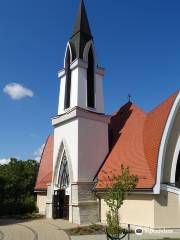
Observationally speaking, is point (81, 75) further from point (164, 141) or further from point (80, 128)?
point (164, 141)

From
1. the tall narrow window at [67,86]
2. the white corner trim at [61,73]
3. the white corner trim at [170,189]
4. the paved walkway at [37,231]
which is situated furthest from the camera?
the white corner trim at [61,73]

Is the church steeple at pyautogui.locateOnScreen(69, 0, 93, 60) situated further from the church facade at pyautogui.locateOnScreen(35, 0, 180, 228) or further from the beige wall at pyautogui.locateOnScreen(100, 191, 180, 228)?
the beige wall at pyautogui.locateOnScreen(100, 191, 180, 228)

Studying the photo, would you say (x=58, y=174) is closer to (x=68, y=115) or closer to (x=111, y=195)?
(x=68, y=115)

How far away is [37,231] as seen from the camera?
1869 centimetres

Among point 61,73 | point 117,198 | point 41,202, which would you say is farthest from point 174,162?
point 41,202

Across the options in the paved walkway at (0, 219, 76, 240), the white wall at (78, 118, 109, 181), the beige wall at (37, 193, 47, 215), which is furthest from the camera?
the beige wall at (37, 193, 47, 215)

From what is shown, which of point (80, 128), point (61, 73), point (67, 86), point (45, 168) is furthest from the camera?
point (45, 168)

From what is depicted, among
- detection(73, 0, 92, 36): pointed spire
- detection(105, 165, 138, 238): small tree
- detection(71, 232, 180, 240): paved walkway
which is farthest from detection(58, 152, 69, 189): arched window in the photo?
detection(73, 0, 92, 36): pointed spire

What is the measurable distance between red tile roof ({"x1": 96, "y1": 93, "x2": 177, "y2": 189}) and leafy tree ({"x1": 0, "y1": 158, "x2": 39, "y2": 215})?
999 cm

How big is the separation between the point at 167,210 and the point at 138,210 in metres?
1.73

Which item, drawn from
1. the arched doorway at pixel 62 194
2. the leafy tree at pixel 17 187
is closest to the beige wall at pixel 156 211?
the arched doorway at pixel 62 194

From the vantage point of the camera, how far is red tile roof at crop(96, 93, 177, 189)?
762 inches

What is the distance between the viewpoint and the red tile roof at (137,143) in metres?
19.4

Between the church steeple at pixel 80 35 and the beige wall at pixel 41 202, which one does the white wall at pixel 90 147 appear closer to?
the church steeple at pixel 80 35
